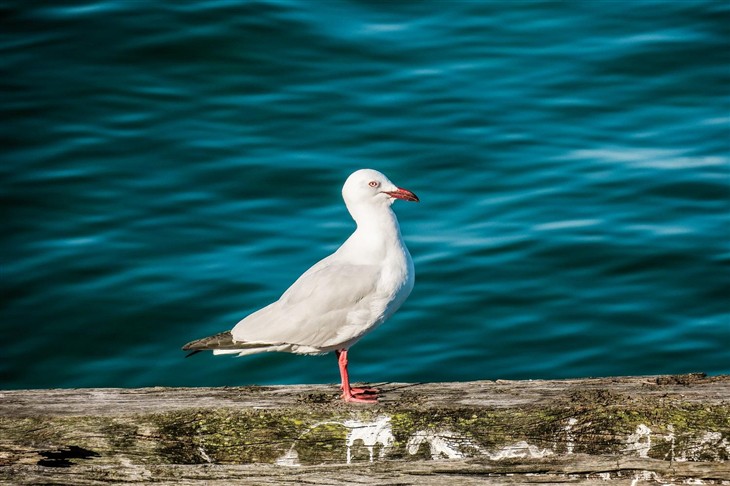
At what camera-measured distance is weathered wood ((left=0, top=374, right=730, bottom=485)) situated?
10.5 ft

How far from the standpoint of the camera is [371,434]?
11.2 feet

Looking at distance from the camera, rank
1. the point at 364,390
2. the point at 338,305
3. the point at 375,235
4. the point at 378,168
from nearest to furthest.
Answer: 1. the point at 364,390
2. the point at 338,305
3. the point at 375,235
4. the point at 378,168

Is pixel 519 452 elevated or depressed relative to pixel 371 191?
depressed

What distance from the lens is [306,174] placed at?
10.4 meters

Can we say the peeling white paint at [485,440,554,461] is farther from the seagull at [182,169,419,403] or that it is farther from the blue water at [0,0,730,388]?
the blue water at [0,0,730,388]

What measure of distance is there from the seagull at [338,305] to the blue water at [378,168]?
3.24m

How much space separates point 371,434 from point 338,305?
1244 mm

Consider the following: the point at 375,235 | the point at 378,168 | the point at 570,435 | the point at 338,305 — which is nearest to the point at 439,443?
the point at 570,435

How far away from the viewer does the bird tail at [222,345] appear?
14.4 feet

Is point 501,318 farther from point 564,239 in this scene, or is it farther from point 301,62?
point 301,62

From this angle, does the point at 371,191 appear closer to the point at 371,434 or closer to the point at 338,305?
the point at 338,305

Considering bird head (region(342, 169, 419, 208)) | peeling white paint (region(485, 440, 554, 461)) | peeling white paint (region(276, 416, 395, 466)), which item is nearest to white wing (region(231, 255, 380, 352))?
bird head (region(342, 169, 419, 208))

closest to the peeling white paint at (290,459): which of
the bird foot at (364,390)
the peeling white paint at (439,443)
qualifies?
the peeling white paint at (439,443)

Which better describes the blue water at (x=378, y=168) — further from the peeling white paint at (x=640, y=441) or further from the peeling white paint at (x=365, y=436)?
the peeling white paint at (x=640, y=441)
